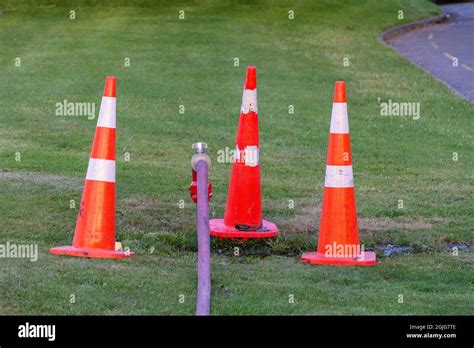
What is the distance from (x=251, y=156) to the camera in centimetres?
812

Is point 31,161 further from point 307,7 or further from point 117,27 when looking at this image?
point 307,7

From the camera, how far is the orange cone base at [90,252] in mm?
7320

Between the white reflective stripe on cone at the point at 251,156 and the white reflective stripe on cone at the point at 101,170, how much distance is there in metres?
1.09

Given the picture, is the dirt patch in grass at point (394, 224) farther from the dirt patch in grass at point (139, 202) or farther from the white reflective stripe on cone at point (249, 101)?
the dirt patch in grass at point (139, 202)

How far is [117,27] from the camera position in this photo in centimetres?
A: 2870

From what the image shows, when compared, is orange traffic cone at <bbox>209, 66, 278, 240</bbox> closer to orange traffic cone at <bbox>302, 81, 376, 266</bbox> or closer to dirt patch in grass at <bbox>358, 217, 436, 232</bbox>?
orange traffic cone at <bbox>302, 81, 376, 266</bbox>

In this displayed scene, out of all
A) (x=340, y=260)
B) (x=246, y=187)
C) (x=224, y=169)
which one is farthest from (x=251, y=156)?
(x=224, y=169)

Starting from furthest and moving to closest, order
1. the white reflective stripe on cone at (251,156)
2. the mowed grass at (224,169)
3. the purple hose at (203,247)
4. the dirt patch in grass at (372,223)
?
the dirt patch in grass at (372,223), the white reflective stripe on cone at (251,156), the mowed grass at (224,169), the purple hose at (203,247)

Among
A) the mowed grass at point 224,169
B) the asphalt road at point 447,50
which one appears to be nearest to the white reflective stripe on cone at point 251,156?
the mowed grass at point 224,169

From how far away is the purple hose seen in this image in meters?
6.17

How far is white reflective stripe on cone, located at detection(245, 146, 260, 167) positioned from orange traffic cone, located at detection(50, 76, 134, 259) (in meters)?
1.09

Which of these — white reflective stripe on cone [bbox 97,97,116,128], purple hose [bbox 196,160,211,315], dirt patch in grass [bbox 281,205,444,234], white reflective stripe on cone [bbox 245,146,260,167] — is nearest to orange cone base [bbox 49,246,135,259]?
purple hose [bbox 196,160,211,315]
